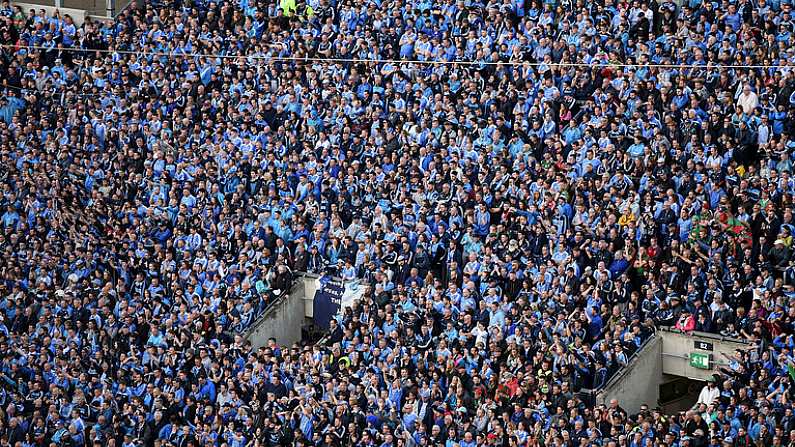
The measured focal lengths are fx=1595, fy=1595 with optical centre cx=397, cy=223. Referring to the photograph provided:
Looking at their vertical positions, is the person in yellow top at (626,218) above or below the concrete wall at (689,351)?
above

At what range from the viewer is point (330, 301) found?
28219 millimetres

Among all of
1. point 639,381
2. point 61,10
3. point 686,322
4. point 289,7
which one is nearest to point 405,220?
point 639,381

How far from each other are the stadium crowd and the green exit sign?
1.71ft

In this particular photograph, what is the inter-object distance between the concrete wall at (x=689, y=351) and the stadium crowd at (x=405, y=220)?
0.25 m

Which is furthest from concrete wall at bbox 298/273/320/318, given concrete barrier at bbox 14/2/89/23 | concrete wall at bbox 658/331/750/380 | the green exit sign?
concrete barrier at bbox 14/2/89/23

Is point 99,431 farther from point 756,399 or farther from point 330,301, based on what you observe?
point 756,399

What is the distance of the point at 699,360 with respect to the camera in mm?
24297

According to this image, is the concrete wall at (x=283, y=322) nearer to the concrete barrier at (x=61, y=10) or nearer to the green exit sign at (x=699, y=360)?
the green exit sign at (x=699, y=360)

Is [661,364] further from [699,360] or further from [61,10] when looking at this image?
[61,10]

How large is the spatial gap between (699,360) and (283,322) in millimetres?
8082

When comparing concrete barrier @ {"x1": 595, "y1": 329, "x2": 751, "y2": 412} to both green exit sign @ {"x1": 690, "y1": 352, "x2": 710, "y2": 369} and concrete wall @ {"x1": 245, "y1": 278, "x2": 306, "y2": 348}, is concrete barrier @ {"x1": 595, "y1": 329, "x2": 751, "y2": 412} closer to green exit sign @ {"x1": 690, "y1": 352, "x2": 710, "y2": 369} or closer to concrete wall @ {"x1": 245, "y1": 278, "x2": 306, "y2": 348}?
green exit sign @ {"x1": 690, "y1": 352, "x2": 710, "y2": 369}

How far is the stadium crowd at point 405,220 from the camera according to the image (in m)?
24.1

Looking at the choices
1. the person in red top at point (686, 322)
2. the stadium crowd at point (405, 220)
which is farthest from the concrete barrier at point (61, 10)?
the person in red top at point (686, 322)

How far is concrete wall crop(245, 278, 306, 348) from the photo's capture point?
2851 centimetres
